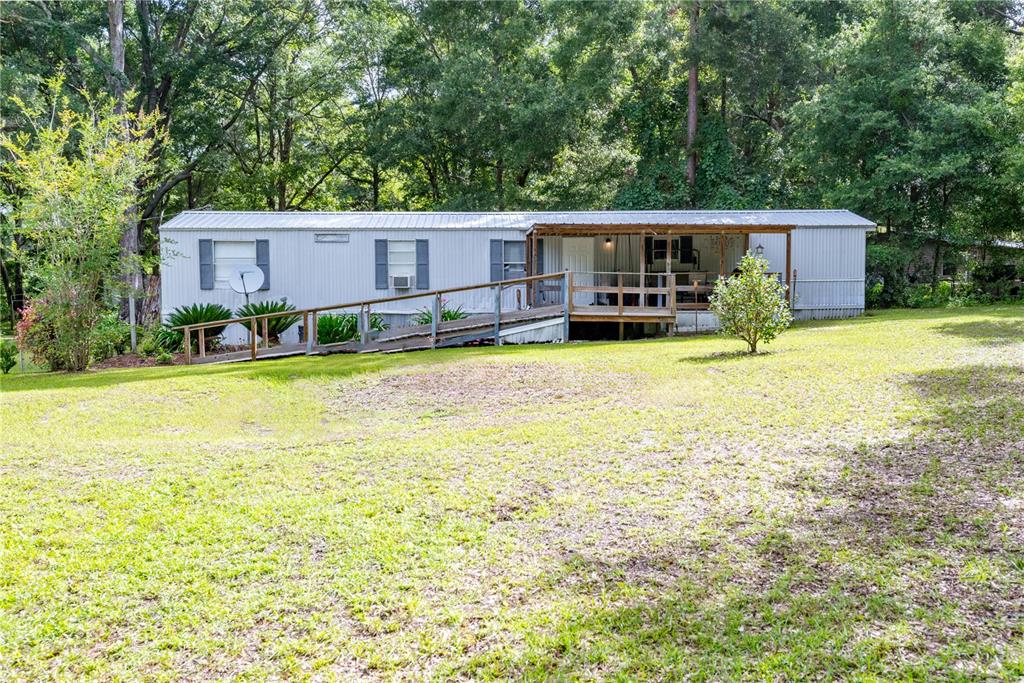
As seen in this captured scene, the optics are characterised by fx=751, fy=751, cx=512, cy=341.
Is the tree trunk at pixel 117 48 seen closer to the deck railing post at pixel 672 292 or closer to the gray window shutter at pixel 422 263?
the gray window shutter at pixel 422 263

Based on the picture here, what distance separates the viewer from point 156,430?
24.7 feet

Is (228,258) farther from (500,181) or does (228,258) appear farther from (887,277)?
(887,277)

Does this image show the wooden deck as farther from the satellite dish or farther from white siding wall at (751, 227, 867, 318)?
the satellite dish

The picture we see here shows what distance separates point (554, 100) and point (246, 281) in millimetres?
11492

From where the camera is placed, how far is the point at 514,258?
17297mm

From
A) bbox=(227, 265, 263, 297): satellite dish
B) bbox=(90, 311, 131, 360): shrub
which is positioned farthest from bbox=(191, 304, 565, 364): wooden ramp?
bbox=(227, 265, 263, 297): satellite dish

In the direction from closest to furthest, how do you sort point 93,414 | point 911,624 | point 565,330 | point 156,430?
point 911,624 < point 156,430 < point 93,414 < point 565,330

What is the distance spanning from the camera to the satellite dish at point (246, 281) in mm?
15977

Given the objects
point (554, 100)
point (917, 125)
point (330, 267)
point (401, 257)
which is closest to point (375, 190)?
point (554, 100)

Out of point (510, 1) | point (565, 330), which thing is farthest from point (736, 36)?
point (565, 330)

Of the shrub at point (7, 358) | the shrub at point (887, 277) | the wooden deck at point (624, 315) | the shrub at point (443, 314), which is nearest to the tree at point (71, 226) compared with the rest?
the shrub at point (7, 358)

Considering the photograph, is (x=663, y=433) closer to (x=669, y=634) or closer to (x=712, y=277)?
(x=669, y=634)

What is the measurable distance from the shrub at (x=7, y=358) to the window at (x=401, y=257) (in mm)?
7459

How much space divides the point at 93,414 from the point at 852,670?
25.9ft
